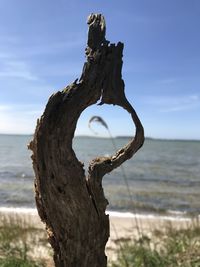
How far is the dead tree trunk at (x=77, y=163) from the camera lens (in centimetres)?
326

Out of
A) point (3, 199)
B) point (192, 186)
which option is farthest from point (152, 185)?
point (3, 199)

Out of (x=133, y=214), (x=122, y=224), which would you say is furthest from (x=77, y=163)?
(x=133, y=214)

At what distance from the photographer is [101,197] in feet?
11.4

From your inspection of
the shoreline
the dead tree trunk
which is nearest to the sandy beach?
the shoreline

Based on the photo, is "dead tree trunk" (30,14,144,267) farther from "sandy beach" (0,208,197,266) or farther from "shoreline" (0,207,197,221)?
"shoreline" (0,207,197,221)

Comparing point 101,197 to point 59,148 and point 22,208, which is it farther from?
point 22,208

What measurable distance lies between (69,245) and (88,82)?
3.89 feet

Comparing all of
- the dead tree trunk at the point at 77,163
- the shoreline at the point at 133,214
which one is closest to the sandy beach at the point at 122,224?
the shoreline at the point at 133,214

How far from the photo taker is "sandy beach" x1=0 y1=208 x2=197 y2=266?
8.41 meters

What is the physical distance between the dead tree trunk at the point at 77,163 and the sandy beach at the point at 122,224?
305 centimetres

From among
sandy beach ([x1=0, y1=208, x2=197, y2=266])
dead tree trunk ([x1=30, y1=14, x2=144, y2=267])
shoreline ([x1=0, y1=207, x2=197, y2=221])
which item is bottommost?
shoreline ([x1=0, y1=207, x2=197, y2=221])

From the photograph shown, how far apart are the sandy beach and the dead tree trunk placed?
305 centimetres

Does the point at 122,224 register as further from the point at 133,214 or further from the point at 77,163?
the point at 77,163

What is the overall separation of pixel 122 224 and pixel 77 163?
29.0ft
